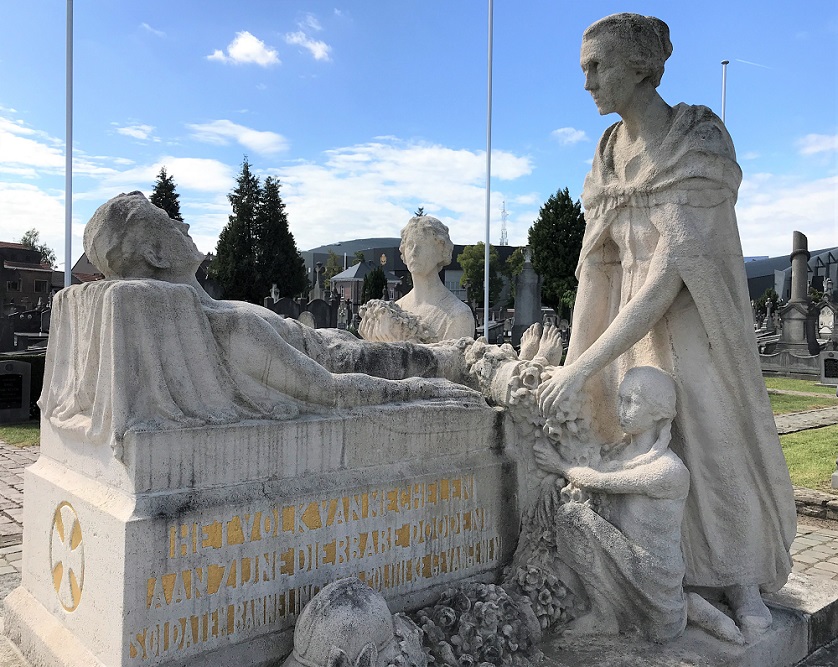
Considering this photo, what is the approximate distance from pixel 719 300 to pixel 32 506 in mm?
3298

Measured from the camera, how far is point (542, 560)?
3217 millimetres

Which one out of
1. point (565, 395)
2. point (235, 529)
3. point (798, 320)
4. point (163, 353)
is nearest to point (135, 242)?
point (163, 353)

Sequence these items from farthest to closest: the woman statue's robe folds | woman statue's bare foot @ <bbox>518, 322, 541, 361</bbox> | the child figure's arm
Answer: woman statue's bare foot @ <bbox>518, 322, 541, 361</bbox> < the woman statue's robe folds < the child figure's arm

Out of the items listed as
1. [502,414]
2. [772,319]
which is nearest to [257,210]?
[772,319]

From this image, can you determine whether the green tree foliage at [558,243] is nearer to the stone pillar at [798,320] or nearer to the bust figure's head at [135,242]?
the stone pillar at [798,320]

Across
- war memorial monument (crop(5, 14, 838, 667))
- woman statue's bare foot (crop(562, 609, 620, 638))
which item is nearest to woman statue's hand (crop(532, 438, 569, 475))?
war memorial monument (crop(5, 14, 838, 667))

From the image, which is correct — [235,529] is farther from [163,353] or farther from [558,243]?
[558,243]

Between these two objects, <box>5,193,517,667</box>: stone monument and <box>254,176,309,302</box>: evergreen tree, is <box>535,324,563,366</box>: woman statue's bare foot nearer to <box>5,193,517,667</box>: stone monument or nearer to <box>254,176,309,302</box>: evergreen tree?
<box>5,193,517,667</box>: stone monument

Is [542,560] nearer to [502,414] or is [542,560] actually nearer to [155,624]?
[502,414]

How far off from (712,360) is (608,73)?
1450 mm

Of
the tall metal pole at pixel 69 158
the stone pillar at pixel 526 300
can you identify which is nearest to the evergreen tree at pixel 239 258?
the stone pillar at pixel 526 300

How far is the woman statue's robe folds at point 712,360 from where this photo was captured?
301 cm

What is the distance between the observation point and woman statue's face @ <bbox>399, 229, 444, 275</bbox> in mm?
4973

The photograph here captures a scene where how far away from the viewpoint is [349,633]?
91.6 inches
